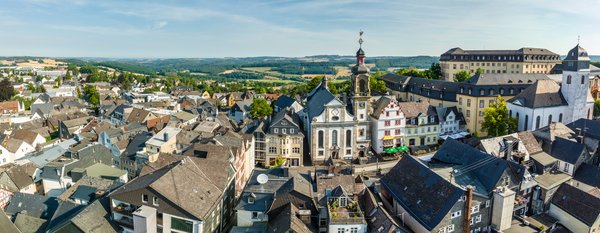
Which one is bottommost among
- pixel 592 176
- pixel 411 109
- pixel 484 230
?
pixel 484 230

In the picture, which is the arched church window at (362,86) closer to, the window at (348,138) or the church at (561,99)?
the window at (348,138)

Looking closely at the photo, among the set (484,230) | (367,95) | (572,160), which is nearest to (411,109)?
(367,95)

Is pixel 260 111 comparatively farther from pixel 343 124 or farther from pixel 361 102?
pixel 361 102


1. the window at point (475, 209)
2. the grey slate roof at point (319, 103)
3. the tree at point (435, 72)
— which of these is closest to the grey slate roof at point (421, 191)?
the window at point (475, 209)

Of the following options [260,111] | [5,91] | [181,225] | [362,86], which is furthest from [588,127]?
[5,91]

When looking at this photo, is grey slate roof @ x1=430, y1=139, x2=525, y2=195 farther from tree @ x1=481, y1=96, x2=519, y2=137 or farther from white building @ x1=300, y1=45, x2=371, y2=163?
tree @ x1=481, y1=96, x2=519, y2=137

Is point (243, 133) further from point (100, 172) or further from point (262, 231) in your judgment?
point (262, 231)
